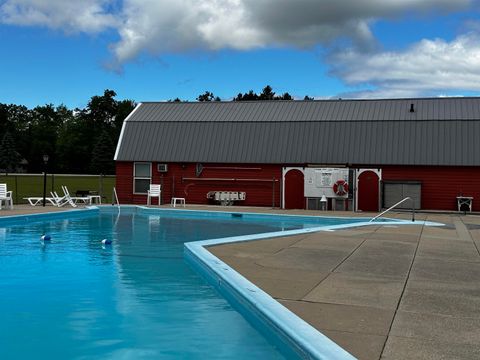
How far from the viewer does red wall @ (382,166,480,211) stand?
20859 millimetres

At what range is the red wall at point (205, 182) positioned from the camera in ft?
75.4

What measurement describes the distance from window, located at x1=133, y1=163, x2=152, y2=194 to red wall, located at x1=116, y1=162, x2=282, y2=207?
197 millimetres

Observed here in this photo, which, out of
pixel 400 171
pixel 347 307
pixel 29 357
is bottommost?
pixel 29 357

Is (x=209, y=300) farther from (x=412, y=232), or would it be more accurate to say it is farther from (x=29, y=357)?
(x=412, y=232)

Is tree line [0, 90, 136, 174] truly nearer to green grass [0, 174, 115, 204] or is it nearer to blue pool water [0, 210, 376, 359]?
green grass [0, 174, 115, 204]

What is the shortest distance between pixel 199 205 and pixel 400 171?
8.65m

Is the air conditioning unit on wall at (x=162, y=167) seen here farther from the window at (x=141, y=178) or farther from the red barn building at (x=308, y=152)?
the window at (x=141, y=178)

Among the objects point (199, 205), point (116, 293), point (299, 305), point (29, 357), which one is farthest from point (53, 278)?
point (199, 205)

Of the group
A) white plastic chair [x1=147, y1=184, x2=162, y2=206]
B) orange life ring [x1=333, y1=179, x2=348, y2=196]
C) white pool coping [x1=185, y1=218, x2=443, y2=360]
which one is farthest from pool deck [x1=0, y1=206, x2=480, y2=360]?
white plastic chair [x1=147, y1=184, x2=162, y2=206]

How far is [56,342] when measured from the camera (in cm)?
535

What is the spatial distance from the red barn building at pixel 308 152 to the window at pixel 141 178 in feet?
0.15

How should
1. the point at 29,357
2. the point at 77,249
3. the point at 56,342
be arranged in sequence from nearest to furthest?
the point at 29,357
the point at 56,342
the point at 77,249

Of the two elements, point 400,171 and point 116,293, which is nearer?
point 116,293

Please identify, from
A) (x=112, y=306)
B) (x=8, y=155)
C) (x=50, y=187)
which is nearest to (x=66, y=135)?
(x=8, y=155)
